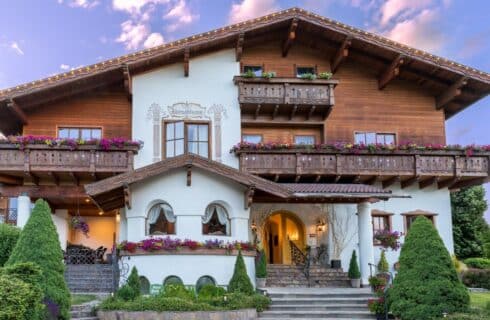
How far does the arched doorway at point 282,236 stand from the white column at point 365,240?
303 cm

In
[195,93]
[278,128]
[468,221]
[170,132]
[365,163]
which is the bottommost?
[468,221]

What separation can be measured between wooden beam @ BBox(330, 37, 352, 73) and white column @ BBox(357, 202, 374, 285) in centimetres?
634

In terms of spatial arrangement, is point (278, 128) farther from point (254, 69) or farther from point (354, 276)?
point (354, 276)

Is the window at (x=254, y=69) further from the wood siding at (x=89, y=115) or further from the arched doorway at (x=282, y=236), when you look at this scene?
the arched doorway at (x=282, y=236)

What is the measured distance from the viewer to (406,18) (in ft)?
85.0

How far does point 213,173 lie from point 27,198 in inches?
313

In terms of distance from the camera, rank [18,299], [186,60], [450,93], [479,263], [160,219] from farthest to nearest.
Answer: [479,263]
[450,93]
[186,60]
[160,219]
[18,299]

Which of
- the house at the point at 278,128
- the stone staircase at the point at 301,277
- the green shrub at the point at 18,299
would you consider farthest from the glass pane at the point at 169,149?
the green shrub at the point at 18,299

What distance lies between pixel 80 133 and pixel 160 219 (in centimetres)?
691

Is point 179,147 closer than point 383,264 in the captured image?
No

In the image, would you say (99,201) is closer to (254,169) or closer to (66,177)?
(66,177)

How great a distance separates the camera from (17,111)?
20281 millimetres

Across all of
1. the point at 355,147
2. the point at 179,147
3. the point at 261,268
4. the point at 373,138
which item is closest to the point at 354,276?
the point at 261,268

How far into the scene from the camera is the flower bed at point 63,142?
19203 mm
